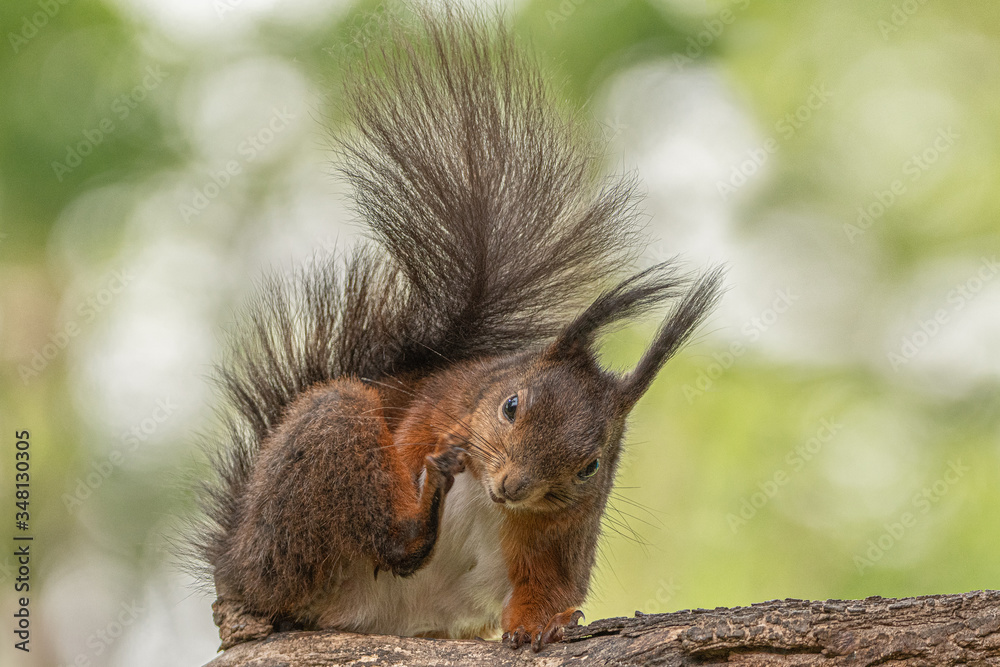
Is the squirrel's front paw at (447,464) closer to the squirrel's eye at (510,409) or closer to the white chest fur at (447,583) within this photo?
the white chest fur at (447,583)

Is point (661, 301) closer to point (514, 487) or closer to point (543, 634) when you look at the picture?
point (514, 487)

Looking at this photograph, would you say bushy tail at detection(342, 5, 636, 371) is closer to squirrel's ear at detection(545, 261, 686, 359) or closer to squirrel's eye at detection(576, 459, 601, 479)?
squirrel's ear at detection(545, 261, 686, 359)

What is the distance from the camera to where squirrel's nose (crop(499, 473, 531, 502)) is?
2.37m

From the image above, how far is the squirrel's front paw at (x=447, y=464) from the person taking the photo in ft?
8.36

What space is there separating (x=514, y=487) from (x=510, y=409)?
30cm

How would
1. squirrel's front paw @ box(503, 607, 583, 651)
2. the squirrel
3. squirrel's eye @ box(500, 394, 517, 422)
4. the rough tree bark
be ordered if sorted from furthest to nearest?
squirrel's eye @ box(500, 394, 517, 422), the squirrel, squirrel's front paw @ box(503, 607, 583, 651), the rough tree bark

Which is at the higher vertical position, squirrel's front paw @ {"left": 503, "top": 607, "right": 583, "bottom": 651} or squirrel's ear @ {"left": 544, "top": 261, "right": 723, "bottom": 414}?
squirrel's ear @ {"left": 544, "top": 261, "right": 723, "bottom": 414}

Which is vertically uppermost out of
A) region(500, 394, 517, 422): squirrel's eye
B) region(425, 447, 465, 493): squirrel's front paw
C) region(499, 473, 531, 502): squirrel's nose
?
region(500, 394, 517, 422): squirrel's eye

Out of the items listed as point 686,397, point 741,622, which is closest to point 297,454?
point 741,622

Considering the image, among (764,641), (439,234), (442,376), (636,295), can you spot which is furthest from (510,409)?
(764,641)

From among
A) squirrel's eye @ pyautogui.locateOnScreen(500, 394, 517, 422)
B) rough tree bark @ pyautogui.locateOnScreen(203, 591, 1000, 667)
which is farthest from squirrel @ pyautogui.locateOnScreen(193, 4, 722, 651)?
rough tree bark @ pyautogui.locateOnScreen(203, 591, 1000, 667)

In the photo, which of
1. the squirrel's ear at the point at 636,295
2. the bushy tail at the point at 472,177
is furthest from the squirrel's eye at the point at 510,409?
the bushy tail at the point at 472,177

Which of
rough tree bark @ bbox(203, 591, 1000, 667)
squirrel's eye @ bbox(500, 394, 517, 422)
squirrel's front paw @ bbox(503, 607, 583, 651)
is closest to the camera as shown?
rough tree bark @ bbox(203, 591, 1000, 667)

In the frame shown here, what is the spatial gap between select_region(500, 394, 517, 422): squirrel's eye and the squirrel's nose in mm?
246
